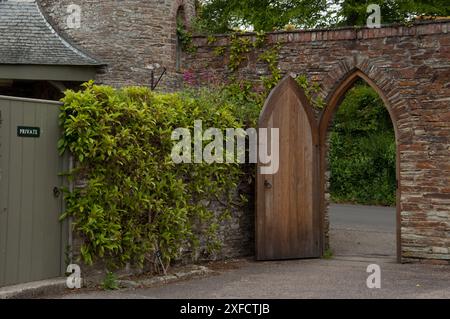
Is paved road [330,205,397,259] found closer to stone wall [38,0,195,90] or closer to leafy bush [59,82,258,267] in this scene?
leafy bush [59,82,258,267]

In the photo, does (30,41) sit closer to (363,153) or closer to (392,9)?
(392,9)

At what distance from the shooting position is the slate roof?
38.5ft

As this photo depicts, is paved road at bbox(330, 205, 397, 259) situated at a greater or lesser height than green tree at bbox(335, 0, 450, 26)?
lesser

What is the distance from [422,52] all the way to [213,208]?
392cm

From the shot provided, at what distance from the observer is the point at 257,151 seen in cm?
1012

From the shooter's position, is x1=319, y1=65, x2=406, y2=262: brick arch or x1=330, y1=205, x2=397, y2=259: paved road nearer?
x1=319, y1=65, x2=406, y2=262: brick arch

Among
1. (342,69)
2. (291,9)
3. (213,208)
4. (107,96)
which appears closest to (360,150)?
(291,9)

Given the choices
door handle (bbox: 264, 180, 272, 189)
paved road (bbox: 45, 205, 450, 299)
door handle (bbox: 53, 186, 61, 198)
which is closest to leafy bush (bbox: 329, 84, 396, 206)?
paved road (bbox: 45, 205, 450, 299)

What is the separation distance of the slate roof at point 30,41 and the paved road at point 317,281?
195 inches

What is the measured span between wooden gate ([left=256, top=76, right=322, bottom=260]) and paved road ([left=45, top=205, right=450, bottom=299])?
320 millimetres

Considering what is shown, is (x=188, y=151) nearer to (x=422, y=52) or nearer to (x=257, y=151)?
(x=257, y=151)

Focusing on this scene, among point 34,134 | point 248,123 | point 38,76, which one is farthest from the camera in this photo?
point 38,76

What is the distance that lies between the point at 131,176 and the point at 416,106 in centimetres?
463
